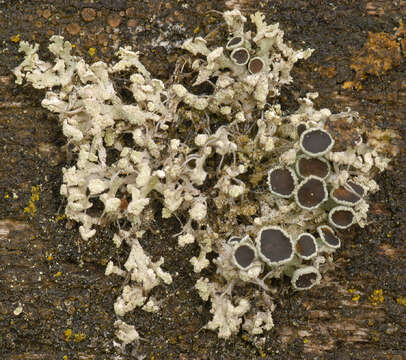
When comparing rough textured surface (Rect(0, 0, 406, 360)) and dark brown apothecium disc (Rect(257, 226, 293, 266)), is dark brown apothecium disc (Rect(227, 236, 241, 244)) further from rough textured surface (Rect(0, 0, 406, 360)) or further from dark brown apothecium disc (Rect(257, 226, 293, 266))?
rough textured surface (Rect(0, 0, 406, 360))

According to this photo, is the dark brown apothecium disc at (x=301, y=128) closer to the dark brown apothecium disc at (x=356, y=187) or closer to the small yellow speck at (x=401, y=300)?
the dark brown apothecium disc at (x=356, y=187)

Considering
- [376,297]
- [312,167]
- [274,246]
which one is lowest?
[376,297]

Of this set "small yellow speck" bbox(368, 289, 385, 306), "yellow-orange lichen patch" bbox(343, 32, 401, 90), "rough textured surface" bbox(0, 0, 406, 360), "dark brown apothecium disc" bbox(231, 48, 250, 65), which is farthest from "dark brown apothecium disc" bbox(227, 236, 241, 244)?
"yellow-orange lichen patch" bbox(343, 32, 401, 90)

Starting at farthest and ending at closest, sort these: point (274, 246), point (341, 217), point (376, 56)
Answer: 1. point (376, 56)
2. point (341, 217)
3. point (274, 246)

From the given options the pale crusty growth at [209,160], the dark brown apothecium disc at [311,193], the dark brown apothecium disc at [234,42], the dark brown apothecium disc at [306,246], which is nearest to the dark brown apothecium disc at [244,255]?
the pale crusty growth at [209,160]

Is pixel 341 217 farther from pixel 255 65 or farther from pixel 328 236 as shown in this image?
pixel 255 65

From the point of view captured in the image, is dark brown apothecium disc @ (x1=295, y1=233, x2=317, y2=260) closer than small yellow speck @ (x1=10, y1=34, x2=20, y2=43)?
Yes

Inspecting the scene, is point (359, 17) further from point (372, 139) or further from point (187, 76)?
point (187, 76)

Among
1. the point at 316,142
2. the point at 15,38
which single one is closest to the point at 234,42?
the point at 316,142
